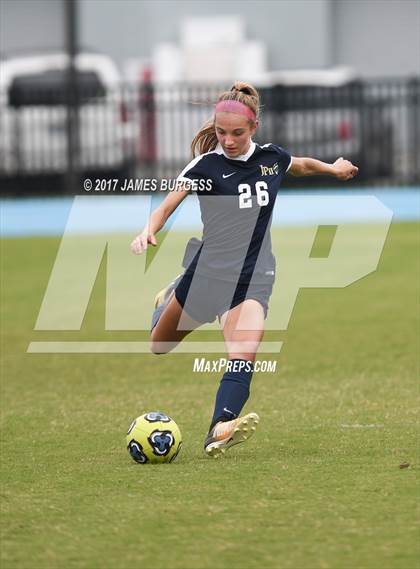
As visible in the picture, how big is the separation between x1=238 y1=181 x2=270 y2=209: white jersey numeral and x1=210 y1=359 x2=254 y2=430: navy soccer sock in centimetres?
86

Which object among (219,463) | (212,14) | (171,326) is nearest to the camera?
(219,463)

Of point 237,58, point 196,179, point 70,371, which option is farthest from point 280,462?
point 237,58

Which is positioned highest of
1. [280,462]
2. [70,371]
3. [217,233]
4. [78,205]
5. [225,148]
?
[225,148]

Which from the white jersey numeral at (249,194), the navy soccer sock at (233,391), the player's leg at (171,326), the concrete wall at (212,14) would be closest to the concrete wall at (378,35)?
the concrete wall at (212,14)

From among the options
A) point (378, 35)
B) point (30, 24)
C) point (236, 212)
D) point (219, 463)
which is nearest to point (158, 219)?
point (236, 212)

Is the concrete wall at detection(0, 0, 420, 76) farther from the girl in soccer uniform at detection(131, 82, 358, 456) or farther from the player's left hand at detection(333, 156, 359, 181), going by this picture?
the girl in soccer uniform at detection(131, 82, 358, 456)

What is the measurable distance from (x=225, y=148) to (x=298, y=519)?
7.79 ft

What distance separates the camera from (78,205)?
25.1 m

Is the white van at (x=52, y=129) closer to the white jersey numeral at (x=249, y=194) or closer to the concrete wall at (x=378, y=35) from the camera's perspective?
the concrete wall at (x=378, y=35)

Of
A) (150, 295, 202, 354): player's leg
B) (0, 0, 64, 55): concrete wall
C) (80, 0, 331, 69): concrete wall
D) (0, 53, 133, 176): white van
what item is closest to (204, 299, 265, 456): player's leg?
(150, 295, 202, 354): player's leg

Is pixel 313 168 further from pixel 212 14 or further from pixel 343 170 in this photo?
pixel 212 14

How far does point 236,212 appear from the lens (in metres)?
7.36

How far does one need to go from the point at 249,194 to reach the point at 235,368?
0.94 m

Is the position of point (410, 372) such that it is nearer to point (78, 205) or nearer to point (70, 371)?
point (70, 371)
